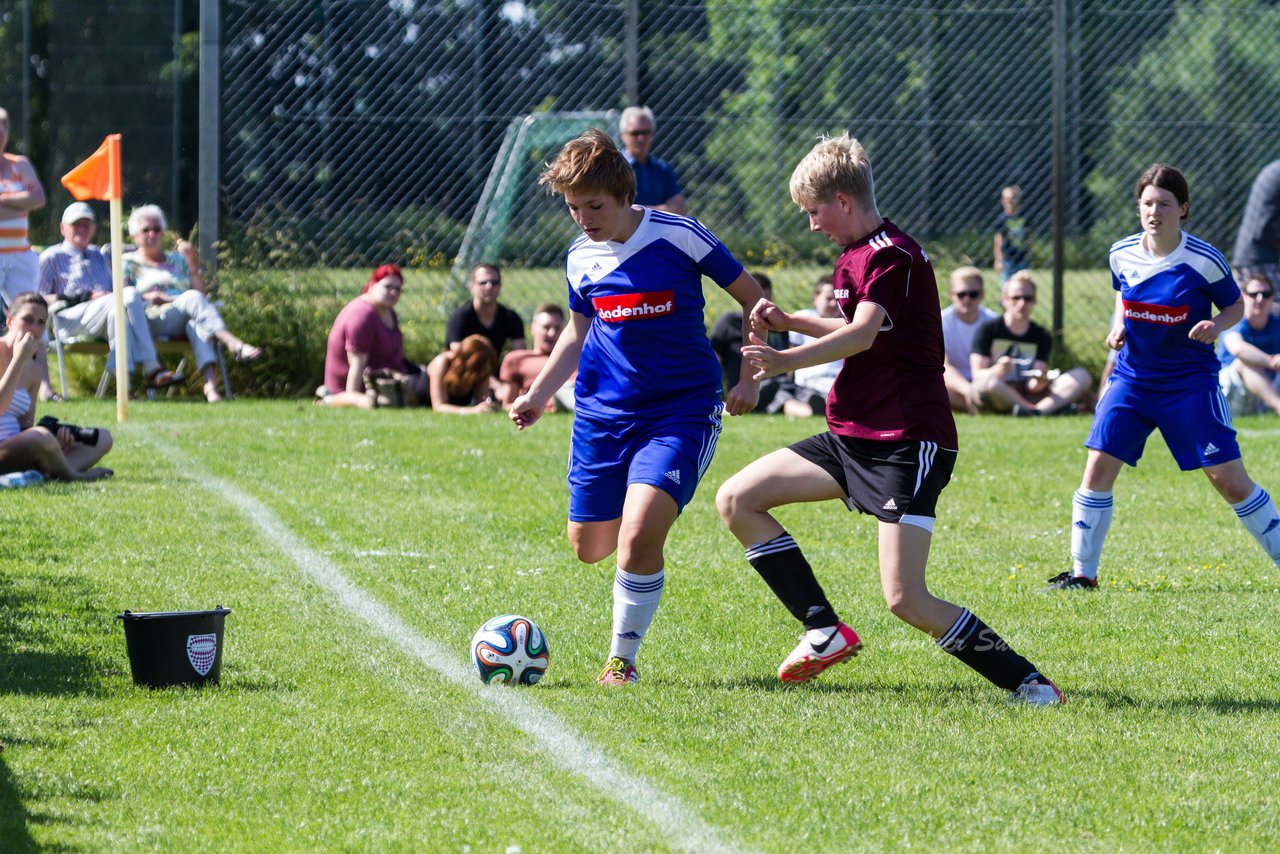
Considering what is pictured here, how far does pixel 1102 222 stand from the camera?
62.1ft

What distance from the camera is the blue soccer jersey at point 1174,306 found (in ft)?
23.6

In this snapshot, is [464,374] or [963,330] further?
[963,330]

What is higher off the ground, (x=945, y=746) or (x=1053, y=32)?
(x=1053, y=32)

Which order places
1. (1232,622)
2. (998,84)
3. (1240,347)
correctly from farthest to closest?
(998,84), (1240,347), (1232,622)

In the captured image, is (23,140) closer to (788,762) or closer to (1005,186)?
(1005,186)

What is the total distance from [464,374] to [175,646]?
377 inches

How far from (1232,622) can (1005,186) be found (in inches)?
496

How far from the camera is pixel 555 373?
5828 millimetres

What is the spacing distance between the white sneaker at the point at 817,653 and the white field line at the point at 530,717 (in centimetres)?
91

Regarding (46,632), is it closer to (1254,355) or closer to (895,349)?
(895,349)

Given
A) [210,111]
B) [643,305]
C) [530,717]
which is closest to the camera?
[530,717]

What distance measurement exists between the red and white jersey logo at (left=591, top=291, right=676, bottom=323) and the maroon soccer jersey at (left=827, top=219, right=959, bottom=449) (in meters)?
0.63

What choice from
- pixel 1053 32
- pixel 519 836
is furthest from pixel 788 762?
pixel 1053 32

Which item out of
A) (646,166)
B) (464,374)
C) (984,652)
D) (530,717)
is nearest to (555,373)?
(530,717)
